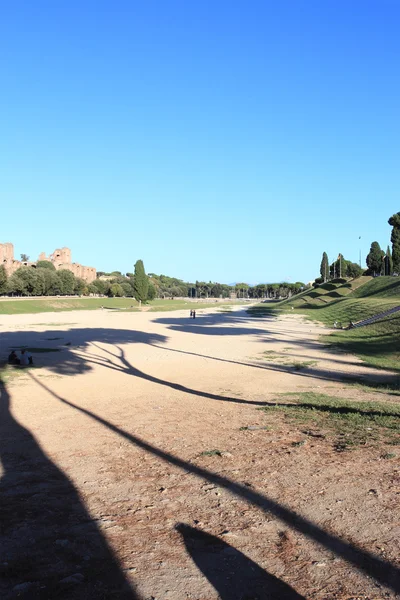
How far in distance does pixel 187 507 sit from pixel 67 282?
353ft

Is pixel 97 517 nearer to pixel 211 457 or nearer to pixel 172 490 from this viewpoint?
pixel 172 490

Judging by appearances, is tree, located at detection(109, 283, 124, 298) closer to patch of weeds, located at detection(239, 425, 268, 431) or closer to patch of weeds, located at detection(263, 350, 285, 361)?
patch of weeds, located at detection(263, 350, 285, 361)

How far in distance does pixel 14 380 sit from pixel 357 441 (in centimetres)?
1066

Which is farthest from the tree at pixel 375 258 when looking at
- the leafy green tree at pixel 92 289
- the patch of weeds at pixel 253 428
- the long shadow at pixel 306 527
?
the long shadow at pixel 306 527

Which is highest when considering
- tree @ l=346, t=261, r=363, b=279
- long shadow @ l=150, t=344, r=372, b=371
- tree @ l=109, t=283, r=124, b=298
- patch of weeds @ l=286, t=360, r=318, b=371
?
tree @ l=346, t=261, r=363, b=279

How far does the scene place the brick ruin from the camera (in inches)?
4597

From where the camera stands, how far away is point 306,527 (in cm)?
445

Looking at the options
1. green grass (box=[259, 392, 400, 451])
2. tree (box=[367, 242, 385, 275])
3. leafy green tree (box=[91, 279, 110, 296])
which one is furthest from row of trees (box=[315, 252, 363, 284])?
green grass (box=[259, 392, 400, 451])

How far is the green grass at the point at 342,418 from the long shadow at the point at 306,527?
206 cm

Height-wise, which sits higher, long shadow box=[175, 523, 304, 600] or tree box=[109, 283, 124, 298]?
tree box=[109, 283, 124, 298]

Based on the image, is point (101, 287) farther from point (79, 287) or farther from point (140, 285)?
point (140, 285)

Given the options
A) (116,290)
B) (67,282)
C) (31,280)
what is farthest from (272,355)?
(116,290)

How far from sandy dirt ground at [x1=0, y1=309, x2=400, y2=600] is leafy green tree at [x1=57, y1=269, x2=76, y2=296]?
3925 inches

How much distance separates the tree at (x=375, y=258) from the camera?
9594 centimetres
